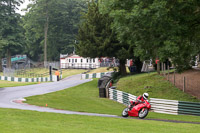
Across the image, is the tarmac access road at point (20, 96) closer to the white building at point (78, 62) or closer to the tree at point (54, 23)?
the white building at point (78, 62)

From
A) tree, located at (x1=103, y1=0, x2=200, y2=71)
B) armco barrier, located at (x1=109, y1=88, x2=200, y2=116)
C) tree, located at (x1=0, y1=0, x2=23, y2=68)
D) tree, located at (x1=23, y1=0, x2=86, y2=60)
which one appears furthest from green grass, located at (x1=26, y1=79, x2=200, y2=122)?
tree, located at (x1=23, y1=0, x2=86, y2=60)

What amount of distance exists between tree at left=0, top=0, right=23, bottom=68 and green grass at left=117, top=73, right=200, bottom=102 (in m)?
55.5

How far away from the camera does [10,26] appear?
83375mm

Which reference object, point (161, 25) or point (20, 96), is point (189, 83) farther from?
point (20, 96)

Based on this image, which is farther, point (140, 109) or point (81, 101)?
point (81, 101)

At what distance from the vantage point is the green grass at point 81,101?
23.4 meters

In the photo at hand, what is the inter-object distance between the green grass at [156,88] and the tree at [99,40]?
21.3 feet

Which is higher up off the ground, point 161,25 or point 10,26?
point 10,26

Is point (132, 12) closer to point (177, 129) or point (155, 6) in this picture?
point (155, 6)

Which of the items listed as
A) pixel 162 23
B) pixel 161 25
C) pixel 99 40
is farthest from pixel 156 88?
pixel 99 40

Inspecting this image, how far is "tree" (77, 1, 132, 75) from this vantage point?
3981cm

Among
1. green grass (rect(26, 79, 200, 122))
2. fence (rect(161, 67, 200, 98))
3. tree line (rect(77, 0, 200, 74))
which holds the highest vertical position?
tree line (rect(77, 0, 200, 74))

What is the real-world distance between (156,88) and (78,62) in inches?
2074

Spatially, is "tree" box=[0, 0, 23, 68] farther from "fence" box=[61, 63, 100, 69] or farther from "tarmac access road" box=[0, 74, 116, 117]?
"tarmac access road" box=[0, 74, 116, 117]
